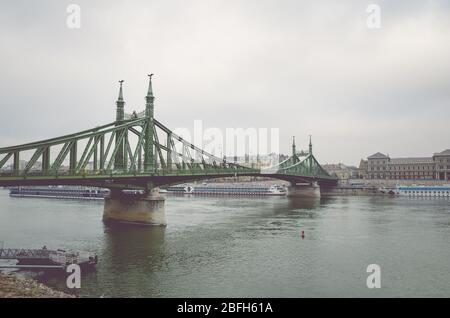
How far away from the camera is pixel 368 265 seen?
1224 inches

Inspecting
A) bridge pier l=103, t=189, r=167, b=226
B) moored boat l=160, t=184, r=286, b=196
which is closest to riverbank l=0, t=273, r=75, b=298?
bridge pier l=103, t=189, r=167, b=226

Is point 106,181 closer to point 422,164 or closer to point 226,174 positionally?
point 226,174

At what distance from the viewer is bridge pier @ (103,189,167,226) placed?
51812mm

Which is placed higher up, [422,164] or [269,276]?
[422,164]

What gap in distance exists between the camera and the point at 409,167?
186 metres

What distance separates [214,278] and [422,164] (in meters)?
186

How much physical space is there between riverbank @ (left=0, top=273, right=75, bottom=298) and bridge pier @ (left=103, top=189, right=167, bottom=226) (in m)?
28.1

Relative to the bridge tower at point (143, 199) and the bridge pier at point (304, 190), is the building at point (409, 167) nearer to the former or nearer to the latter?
the bridge pier at point (304, 190)

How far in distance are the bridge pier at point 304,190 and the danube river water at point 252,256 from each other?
65.1 meters

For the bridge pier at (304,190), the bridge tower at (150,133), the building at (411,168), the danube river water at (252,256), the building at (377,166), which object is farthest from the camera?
the building at (377,166)

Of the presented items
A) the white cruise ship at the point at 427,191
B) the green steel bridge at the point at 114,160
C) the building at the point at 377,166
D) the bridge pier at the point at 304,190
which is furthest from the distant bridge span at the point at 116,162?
the building at the point at 377,166

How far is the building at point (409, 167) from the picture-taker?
17662 centimetres

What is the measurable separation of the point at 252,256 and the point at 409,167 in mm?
177395
